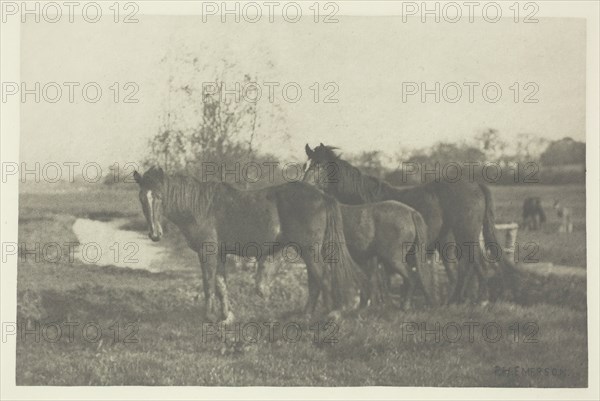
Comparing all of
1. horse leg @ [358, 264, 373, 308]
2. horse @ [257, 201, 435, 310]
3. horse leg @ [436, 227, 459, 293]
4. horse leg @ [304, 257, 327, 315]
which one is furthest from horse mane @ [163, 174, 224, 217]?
horse leg @ [436, 227, 459, 293]

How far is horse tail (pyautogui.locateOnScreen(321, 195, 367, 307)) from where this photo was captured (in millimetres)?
4484

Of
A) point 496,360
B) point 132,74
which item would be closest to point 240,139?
A: point 132,74

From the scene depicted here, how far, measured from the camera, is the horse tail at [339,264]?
4484mm

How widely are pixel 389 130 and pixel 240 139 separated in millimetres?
920

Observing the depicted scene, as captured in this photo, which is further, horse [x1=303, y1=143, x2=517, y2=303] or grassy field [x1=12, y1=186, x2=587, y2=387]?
horse [x1=303, y1=143, x2=517, y2=303]

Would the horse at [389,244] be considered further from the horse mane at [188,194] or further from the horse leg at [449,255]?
the horse mane at [188,194]

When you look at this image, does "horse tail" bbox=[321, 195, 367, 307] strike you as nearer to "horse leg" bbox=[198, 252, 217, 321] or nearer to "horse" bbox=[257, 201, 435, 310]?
"horse" bbox=[257, 201, 435, 310]

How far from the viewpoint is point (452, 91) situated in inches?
180

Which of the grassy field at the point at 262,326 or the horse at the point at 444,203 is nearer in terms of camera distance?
the grassy field at the point at 262,326

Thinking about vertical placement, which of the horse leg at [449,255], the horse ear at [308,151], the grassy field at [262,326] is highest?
the horse ear at [308,151]

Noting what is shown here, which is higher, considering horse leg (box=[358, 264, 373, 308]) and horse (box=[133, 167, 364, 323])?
horse (box=[133, 167, 364, 323])

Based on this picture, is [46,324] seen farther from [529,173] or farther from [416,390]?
[529,173]

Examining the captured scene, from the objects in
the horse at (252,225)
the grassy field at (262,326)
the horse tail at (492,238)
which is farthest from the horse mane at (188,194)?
the horse tail at (492,238)

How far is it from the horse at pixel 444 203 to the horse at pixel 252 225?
0.49 ft
